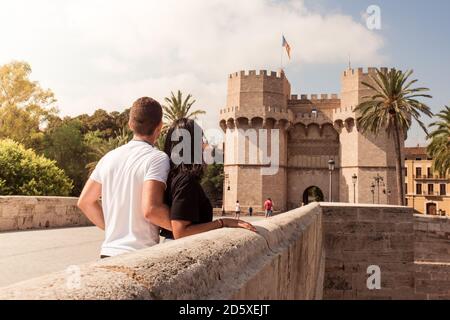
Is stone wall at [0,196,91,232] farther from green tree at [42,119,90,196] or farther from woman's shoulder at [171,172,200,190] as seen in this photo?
green tree at [42,119,90,196]

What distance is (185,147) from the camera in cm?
250

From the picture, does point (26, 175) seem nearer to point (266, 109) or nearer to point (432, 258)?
point (432, 258)

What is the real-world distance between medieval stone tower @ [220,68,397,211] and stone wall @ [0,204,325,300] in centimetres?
3756

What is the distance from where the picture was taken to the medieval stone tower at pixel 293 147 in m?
40.1

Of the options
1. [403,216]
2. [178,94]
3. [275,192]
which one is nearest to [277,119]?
[275,192]

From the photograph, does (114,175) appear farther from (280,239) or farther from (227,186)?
(227,186)

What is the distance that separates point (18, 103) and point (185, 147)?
4349 cm

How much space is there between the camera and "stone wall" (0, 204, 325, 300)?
1.15 metres

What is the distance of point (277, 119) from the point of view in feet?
136

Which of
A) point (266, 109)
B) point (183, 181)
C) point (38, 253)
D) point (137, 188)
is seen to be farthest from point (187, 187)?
point (266, 109)

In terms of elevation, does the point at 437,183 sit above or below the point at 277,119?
below

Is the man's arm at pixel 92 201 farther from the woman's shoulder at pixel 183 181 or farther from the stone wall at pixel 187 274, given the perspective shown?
the stone wall at pixel 187 274
